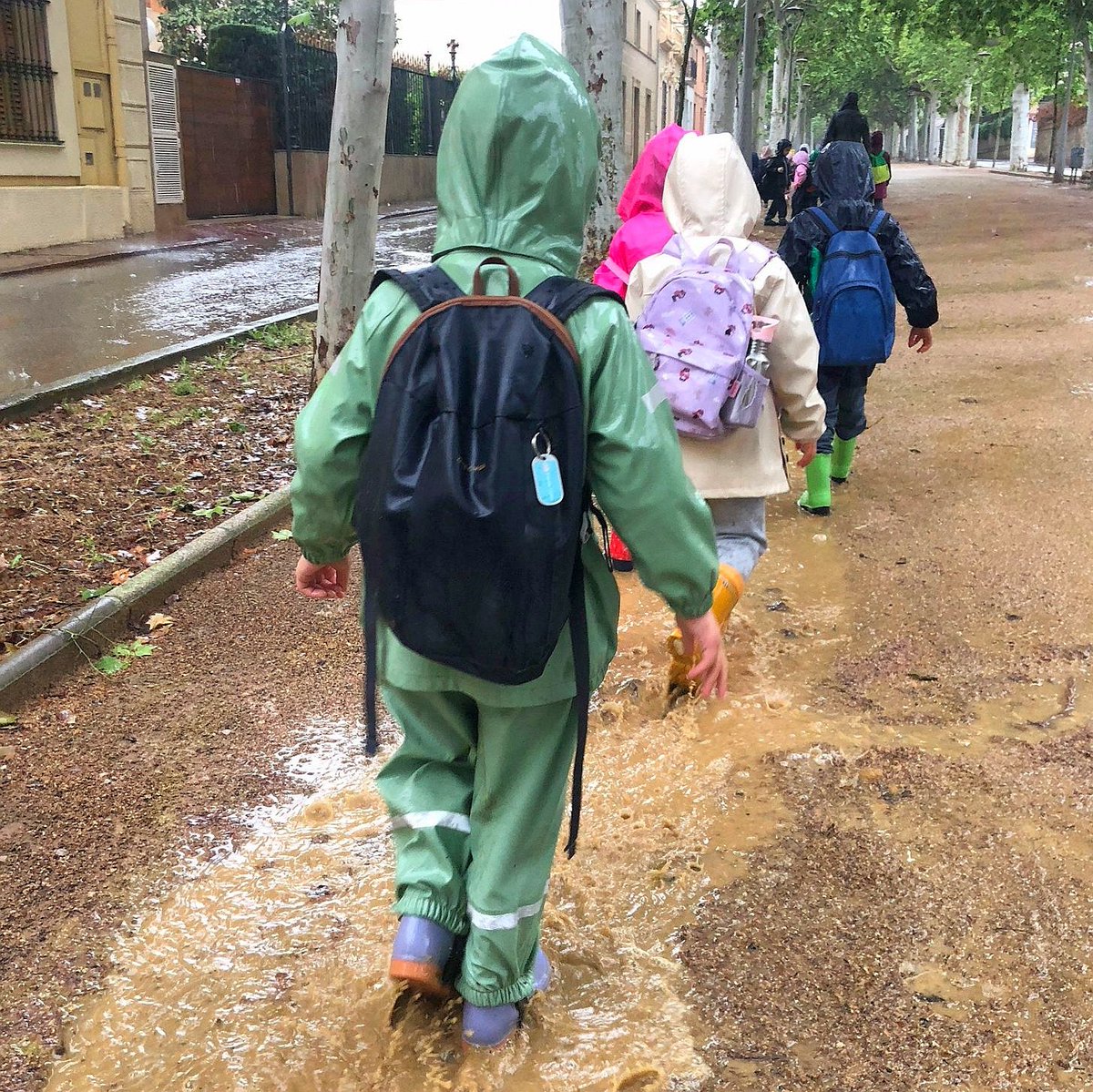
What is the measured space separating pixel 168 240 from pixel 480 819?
15886 millimetres

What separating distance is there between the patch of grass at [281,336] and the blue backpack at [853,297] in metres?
5.37

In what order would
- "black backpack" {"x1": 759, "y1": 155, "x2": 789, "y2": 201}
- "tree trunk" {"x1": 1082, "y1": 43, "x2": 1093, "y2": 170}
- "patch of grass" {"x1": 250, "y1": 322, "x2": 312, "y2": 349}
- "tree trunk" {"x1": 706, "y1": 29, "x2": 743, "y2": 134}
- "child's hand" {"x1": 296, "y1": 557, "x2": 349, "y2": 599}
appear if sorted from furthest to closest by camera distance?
"tree trunk" {"x1": 1082, "y1": 43, "x2": 1093, "y2": 170} < "black backpack" {"x1": 759, "y1": 155, "x2": 789, "y2": 201} < "tree trunk" {"x1": 706, "y1": 29, "x2": 743, "y2": 134} < "patch of grass" {"x1": 250, "y1": 322, "x2": 312, "y2": 349} < "child's hand" {"x1": 296, "y1": 557, "x2": 349, "y2": 599}

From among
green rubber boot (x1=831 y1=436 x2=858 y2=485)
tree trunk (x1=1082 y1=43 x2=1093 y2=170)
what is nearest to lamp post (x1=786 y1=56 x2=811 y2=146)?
tree trunk (x1=1082 y1=43 x2=1093 y2=170)

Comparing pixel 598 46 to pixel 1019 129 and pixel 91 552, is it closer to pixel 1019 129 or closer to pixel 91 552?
pixel 91 552

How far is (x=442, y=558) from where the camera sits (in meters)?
1.86

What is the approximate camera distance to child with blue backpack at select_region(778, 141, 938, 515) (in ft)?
16.5

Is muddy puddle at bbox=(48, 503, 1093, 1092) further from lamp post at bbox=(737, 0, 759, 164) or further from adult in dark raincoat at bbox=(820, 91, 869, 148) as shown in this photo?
lamp post at bbox=(737, 0, 759, 164)

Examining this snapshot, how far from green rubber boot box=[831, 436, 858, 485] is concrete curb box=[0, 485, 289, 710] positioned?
295 cm

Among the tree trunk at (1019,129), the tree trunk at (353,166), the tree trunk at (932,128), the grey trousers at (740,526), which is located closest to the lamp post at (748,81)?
the tree trunk at (353,166)

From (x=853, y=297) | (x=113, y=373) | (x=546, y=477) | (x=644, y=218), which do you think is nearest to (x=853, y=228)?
(x=853, y=297)

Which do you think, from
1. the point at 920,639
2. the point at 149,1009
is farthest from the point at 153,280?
the point at 149,1009

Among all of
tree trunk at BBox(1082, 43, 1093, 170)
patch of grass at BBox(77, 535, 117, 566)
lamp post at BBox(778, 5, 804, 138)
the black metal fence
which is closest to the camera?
patch of grass at BBox(77, 535, 117, 566)

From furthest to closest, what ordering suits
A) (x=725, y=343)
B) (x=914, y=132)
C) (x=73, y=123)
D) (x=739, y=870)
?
(x=914, y=132) < (x=73, y=123) < (x=725, y=343) < (x=739, y=870)

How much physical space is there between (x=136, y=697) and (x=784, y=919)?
2281 millimetres
